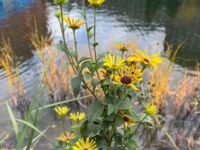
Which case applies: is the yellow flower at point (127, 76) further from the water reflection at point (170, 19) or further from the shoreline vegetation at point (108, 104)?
the water reflection at point (170, 19)

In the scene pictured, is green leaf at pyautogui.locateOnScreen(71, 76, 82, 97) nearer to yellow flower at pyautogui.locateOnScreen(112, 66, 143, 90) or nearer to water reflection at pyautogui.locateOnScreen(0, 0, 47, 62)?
yellow flower at pyautogui.locateOnScreen(112, 66, 143, 90)

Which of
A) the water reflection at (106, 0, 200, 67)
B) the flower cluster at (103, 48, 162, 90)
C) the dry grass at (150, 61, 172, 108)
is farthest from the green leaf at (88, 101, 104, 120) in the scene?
the water reflection at (106, 0, 200, 67)

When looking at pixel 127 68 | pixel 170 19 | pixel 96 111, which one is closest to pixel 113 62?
pixel 127 68

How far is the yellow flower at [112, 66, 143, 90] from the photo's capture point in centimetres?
78

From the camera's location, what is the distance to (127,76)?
2.63 feet

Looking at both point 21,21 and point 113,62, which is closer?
point 113,62

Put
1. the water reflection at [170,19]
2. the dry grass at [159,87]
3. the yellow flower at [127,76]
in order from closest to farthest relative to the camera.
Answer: the yellow flower at [127,76] → the dry grass at [159,87] → the water reflection at [170,19]

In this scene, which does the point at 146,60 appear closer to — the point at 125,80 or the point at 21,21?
the point at 125,80

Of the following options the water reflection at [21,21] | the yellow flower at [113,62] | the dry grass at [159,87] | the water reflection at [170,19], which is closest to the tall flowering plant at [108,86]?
the yellow flower at [113,62]

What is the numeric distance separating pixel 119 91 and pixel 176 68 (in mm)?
3145

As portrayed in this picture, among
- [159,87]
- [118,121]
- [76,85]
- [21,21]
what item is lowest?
[21,21]

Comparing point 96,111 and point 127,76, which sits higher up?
point 127,76

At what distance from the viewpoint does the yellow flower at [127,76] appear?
777mm

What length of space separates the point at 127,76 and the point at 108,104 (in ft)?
0.40
